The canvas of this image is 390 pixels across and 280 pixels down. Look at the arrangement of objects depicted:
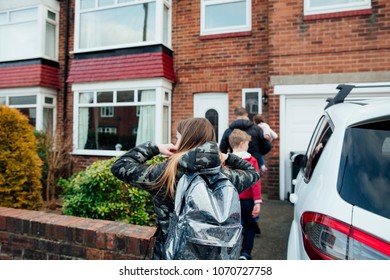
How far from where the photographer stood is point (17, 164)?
13.4ft

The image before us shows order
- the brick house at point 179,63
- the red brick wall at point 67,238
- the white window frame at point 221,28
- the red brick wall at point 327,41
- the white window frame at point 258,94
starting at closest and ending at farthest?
the red brick wall at point 67,238 < the red brick wall at point 327,41 < the brick house at point 179,63 < the white window frame at point 258,94 < the white window frame at point 221,28

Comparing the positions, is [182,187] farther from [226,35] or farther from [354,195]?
[226,35]

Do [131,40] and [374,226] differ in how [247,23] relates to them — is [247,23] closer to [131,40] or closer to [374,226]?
[131,40]

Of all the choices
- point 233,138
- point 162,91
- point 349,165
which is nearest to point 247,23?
point 162,91

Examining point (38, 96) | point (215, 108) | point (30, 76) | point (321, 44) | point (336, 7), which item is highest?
point (336, 7)

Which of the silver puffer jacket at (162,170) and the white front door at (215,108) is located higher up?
the white front door at (215,108)

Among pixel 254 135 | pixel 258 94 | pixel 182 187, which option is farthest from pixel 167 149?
pixel 258 94

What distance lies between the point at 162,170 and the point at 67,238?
1.43 meters

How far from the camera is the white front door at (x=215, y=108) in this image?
305 inches

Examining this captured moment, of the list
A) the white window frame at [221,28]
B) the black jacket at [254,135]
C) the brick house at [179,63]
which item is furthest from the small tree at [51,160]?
the white window frame at [221,28]

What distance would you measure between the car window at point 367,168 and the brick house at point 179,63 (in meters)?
5.00

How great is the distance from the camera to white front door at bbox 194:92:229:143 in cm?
775

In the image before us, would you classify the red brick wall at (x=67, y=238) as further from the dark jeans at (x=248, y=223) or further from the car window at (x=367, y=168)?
the car window at (x=367, y=168)

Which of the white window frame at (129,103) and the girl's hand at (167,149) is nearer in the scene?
the girl's hand at (167,149)
